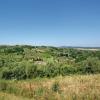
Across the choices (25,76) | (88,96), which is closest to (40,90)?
(88,96)

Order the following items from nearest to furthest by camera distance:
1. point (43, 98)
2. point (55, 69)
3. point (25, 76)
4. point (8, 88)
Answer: point (43, 98) → point (8, 88) → point (25, 76) → point (55, 69)

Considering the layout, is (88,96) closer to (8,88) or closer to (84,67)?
(8,88)

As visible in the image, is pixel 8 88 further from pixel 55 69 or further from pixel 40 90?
pixel 55 69

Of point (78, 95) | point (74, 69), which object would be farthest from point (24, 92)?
point (74, 69)

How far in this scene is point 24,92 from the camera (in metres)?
13.2

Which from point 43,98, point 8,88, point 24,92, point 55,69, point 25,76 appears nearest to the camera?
point 43,98

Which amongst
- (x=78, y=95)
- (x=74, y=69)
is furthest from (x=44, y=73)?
(x=78, y=95)

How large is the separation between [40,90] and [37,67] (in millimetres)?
21529

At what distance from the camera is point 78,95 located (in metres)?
11.5

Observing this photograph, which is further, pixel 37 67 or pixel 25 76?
pixel 37 67

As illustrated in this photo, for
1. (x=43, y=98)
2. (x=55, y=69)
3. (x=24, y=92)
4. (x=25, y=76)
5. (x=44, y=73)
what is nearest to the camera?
(x=43, y=98)

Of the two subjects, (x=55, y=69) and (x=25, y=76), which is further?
(x=55, y=69)

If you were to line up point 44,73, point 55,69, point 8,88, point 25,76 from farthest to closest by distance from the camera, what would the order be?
1. point 55,69
2. point 44,73
3. point 25,76
4. point 8,88

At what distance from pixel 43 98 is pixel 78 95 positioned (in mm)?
1636
